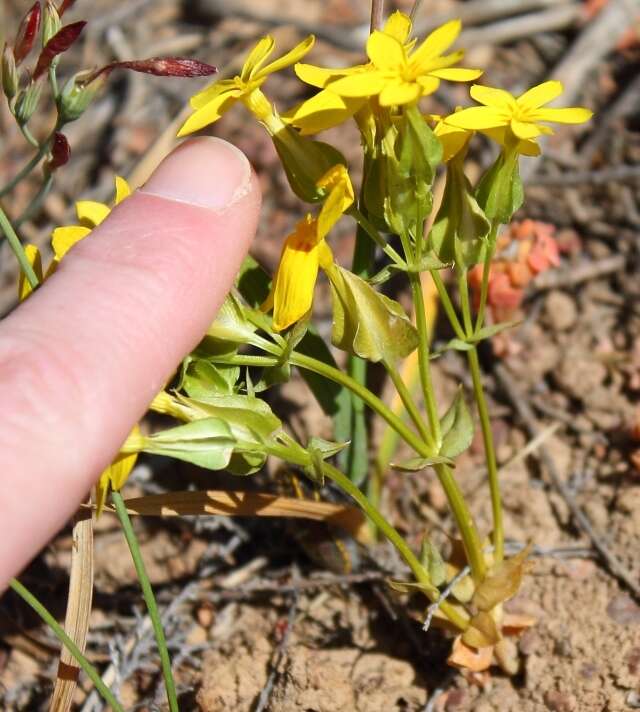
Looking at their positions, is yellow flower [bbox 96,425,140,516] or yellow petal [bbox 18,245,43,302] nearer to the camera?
yellow flower [bbox 96,425,140,516]

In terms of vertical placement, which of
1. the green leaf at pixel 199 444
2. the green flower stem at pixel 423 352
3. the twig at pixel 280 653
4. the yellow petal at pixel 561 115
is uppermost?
the yellow petal at pixel 561 115

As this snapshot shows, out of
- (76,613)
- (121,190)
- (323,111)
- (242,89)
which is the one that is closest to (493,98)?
(323,111)

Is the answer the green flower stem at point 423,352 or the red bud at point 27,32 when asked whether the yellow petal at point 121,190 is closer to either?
the red bud at point 27,32

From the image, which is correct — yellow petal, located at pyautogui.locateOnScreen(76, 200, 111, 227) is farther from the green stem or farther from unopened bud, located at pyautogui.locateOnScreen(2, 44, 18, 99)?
the green stem

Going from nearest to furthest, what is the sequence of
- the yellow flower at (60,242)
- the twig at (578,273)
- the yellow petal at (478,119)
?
the yellow petal at (478,119) < the yellow flower at (60,242) < the twig at (578,273)

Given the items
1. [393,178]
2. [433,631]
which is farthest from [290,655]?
[393,178]

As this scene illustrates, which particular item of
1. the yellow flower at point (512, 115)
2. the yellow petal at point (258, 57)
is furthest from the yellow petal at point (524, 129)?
the yellow petal at point (258, 57)

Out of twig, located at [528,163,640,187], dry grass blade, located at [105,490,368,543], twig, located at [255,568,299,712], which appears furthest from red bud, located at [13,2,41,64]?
twig, located at [528,163,640,187]

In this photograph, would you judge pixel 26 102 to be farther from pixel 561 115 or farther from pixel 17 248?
pixel 561 115
